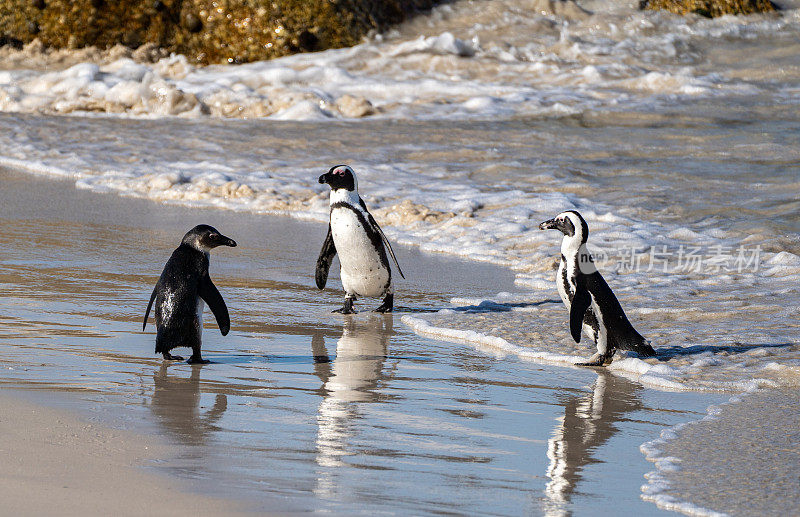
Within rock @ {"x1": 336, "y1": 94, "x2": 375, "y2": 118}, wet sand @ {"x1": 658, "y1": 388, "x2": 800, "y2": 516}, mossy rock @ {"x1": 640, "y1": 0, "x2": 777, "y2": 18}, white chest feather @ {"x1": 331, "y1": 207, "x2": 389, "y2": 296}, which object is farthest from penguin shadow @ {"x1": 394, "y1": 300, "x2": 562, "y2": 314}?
mossy rock @ {"x1": 640, "y1": 0, "x2": 777, "y2": 18}

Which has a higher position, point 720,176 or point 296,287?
point 720,176

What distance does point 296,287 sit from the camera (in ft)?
21.0

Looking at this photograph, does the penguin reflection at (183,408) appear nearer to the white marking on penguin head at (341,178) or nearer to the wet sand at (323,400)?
the wet sand at (323,400)

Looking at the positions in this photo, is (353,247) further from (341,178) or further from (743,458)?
(743,458)

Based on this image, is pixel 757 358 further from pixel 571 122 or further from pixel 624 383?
pixel 571 122

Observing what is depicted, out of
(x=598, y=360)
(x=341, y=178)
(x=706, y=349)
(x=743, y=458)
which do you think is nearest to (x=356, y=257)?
(x=341, y=178)

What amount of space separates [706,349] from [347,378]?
1767 mm

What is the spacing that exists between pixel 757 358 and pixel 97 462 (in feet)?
10.0

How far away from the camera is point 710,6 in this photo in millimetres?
19250

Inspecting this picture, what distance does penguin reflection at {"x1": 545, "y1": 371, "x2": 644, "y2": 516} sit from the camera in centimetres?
302

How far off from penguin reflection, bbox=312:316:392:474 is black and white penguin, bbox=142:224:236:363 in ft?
1.69

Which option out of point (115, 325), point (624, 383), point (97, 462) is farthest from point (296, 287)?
point (97, 462)

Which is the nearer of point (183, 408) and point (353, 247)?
point (183, 408)

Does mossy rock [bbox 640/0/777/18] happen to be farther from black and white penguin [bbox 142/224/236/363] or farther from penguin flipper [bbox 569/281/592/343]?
black and white penguin [bbox 142/224/236/363]
